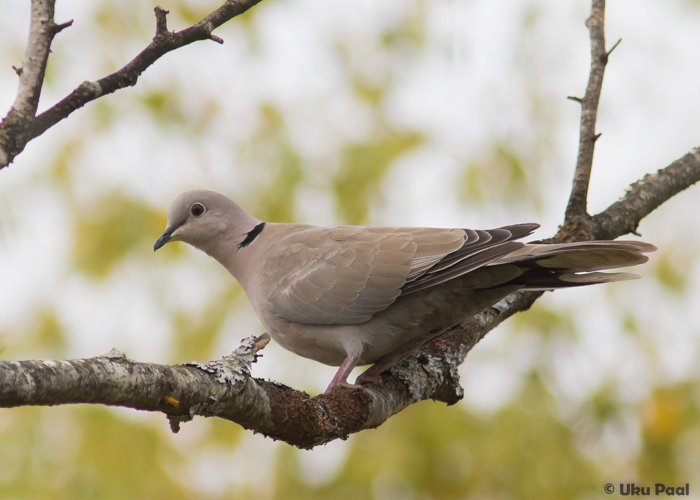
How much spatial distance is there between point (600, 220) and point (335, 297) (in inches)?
77.8

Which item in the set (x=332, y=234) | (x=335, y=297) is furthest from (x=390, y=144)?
(x=335, y=297)

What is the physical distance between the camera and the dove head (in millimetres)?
4656

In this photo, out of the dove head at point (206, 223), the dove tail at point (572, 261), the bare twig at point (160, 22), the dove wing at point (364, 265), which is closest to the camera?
the bare twig at point (160, 22)

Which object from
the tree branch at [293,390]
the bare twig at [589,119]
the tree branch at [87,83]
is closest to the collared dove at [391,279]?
the tree branch at [293,390]

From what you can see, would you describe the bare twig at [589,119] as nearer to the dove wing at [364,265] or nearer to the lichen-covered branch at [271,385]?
the lichen-covered branch at [271,385]

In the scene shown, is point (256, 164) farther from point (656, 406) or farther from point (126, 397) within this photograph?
point (126, 397)

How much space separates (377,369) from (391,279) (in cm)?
53

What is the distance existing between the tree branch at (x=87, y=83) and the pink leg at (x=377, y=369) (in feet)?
6.47

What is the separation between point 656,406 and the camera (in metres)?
5.76

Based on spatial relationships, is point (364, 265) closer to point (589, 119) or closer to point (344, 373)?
point (344, 373)

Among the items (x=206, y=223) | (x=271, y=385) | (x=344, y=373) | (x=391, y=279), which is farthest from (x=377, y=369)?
(x=206, y=223)

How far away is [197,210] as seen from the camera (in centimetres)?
470

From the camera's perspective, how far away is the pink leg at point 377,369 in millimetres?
3633

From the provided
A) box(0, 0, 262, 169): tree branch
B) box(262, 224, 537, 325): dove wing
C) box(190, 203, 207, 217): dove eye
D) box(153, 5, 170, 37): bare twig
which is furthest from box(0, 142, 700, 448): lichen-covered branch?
box(190, 203, 207, 217): dove eye
